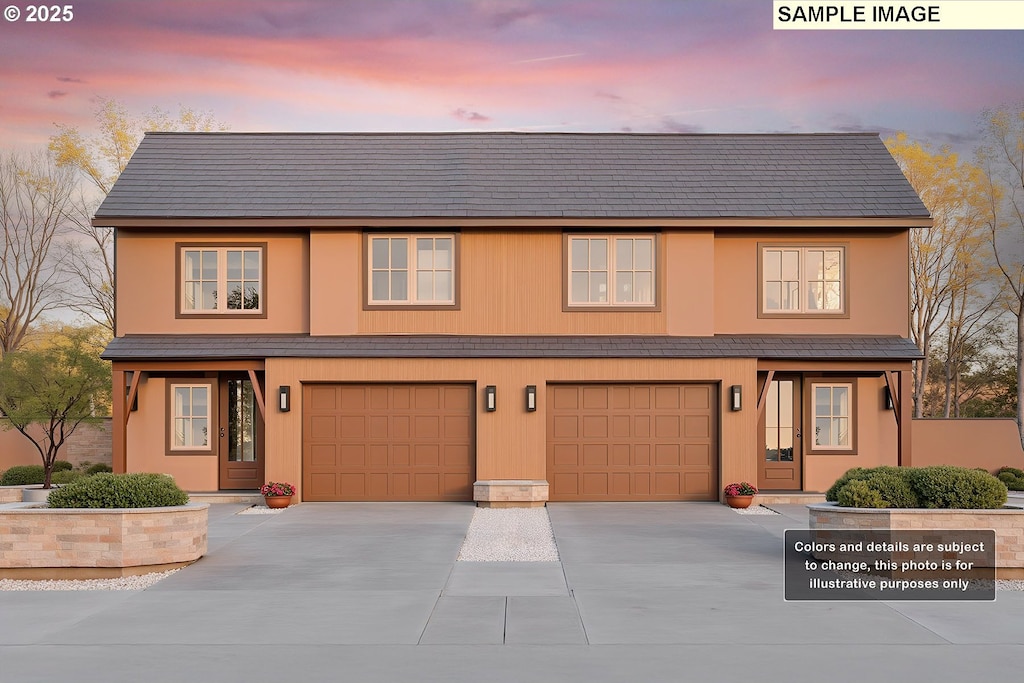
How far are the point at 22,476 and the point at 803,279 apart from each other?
16.4 m

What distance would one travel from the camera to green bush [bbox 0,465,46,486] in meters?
21.4

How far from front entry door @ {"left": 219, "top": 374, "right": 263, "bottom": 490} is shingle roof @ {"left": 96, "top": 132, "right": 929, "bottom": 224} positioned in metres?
3.43

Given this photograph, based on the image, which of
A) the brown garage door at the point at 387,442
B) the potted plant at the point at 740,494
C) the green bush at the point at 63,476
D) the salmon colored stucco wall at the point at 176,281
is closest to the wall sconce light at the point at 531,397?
the brown garage door at the point at 387,442

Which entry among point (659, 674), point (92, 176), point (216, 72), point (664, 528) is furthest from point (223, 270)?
point (216, 72)

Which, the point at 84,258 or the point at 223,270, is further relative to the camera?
the point at 84,258

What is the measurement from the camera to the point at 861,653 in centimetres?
816

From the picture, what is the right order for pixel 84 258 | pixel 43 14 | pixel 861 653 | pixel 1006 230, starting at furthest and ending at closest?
1. pixel 43 14
2. pixel 84 258
3. pixel 1006 230
4. pixel 861 653

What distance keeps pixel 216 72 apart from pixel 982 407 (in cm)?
3117

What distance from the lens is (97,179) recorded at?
3538 cm

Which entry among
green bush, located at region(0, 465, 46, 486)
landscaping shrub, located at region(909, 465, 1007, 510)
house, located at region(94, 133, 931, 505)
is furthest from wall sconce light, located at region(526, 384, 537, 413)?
green bush, located at region(0, 465, 46, 486)

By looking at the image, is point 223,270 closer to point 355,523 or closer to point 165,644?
point 355,523

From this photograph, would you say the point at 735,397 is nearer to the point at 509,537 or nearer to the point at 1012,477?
the point at 509,537

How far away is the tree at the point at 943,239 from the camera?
32906 millimetres

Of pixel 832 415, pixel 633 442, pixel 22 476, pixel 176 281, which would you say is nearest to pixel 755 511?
pixel 633 442
